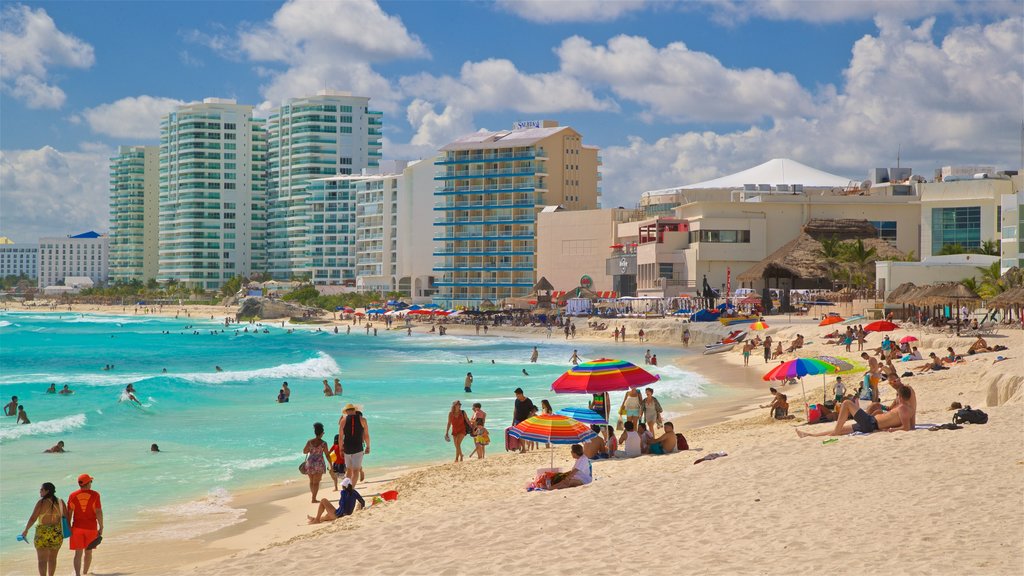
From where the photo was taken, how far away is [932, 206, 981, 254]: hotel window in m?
68.6

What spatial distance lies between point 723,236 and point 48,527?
74.7 m

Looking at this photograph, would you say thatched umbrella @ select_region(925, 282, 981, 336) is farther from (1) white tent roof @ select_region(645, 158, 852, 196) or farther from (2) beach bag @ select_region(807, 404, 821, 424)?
(1) white tent roof @ select_region(645, 158, 852, 196)

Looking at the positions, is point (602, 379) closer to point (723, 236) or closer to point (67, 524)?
point (67, 524)

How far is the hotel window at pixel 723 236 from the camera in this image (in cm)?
8275

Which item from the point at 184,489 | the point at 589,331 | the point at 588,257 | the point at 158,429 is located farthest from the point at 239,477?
the point at 588,257

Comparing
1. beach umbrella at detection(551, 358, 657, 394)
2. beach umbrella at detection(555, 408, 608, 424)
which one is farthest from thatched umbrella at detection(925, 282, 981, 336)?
beach umbrella at detection(555, 408, 608, 424)

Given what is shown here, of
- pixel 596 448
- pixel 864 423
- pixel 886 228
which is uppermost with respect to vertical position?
pixel 886 228

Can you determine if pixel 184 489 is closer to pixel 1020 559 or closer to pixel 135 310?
pixel 1020 559

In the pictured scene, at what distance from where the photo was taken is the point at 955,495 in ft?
34.2

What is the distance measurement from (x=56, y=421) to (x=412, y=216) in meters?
110

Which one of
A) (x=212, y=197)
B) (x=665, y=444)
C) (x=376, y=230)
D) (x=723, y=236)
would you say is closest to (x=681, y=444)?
(x=665, y=444)

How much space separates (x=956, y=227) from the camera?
69.5 meters

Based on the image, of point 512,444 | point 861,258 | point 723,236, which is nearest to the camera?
point 512,444

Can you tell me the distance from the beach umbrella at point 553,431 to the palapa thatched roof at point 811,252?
194 feet
